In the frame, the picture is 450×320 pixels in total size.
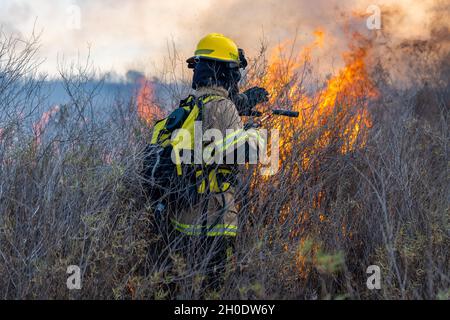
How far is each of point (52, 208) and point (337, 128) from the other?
10.5 ft

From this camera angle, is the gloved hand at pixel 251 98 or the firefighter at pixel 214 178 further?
the gloved hand at pixel 251 98

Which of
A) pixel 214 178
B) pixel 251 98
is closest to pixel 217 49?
pixel 251 98

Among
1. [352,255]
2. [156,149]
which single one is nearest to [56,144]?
[156,149]

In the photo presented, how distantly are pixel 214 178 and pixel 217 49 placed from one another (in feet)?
3.12

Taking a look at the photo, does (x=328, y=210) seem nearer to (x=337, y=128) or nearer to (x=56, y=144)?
(x=337, y=128)

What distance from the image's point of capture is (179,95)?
592cm

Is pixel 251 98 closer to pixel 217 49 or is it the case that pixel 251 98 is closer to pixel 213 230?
pixel 217 49

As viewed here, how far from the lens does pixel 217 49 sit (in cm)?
384

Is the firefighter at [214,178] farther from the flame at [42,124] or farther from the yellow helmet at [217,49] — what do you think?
the flame at [42,124]

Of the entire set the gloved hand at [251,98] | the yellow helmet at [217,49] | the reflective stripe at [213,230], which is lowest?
the reflective stripe at [213,230]

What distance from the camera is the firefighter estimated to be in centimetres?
357

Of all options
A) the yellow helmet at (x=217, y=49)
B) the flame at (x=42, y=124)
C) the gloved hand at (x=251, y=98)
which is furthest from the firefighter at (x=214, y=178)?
the flame at (x=42, y=124)

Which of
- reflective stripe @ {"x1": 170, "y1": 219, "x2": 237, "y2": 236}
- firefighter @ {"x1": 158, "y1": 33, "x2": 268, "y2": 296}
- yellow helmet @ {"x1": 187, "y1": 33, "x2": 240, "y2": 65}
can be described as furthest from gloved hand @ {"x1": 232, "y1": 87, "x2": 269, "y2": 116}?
reflective stripe @ {"x1": 170, "y1": 219, "x2": 237, "y2": 236}

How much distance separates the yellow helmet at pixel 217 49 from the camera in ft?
12.6
